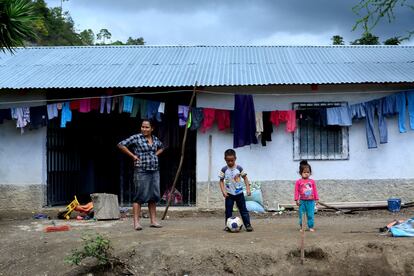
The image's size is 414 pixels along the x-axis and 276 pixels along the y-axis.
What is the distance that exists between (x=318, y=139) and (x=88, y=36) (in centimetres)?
3207

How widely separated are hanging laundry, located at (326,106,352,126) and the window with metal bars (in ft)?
0.90

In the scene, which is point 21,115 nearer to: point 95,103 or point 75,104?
point 75,104

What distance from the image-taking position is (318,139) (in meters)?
10.0

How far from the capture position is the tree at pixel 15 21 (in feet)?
27.3

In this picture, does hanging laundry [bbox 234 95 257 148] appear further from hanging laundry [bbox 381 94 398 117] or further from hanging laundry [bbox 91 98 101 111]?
hanging laundry [bbox 91 98 101 111]

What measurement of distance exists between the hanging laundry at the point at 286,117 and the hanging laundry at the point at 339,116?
0.67 meters

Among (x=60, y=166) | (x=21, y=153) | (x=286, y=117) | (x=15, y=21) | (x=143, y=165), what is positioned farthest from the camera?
(x=60, y=166)

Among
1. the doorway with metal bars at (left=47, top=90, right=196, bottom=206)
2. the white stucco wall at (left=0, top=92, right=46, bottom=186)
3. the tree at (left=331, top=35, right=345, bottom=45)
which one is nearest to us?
the white stucco wall at (left=0, top=92, right=46, bottom=186)


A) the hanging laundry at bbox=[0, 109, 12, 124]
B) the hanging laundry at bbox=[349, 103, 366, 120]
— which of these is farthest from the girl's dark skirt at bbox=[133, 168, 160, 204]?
the hanging laundry at bbox=[349, 103, 366, 120]

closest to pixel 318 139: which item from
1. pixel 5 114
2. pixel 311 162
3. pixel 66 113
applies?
pixel 311 162

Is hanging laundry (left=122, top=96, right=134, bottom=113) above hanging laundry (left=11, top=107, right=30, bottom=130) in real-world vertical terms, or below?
above

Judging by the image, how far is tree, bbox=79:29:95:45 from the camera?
37312mm

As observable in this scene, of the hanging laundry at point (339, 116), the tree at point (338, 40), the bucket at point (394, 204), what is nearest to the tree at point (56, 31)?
the tree at point (338, 40)

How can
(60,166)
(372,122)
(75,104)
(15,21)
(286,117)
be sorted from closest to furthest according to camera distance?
(15,21)
(286,117)
(372,122)
(75,104)
(60,166)
